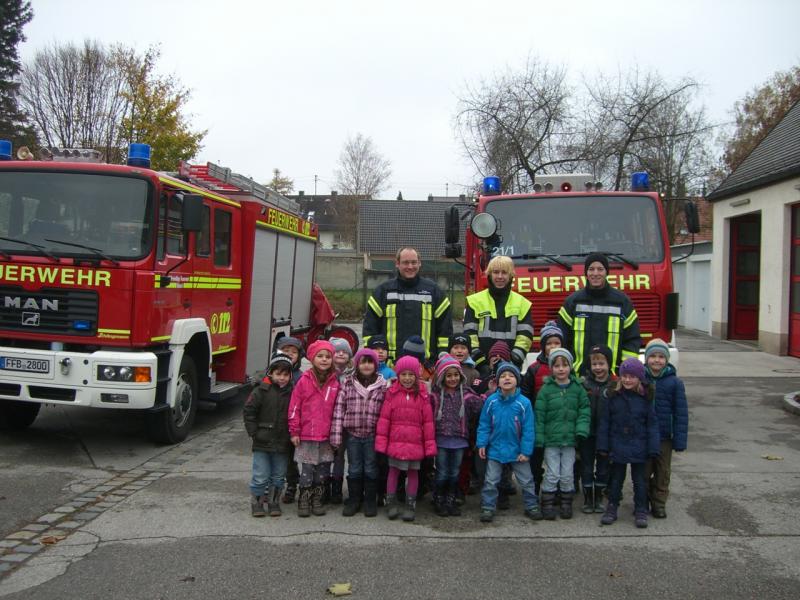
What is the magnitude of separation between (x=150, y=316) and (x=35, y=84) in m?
17.7

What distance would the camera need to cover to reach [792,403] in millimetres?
9953

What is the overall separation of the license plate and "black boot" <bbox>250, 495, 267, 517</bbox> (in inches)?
104

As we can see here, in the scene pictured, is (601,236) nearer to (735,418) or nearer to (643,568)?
(735,418)

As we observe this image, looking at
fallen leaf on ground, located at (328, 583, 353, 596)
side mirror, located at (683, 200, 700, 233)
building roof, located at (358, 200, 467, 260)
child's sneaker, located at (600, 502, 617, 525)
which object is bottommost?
fallen leaf on ground, located at (328, 583, 353, 596)

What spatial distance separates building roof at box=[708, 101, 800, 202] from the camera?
15.6 m

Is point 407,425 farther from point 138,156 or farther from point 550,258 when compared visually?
point 138,156

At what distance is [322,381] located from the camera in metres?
5.46

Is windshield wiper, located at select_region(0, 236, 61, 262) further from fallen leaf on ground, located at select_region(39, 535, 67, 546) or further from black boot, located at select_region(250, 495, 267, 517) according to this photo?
black boot, located at select_region(250, 495, 267, 517)

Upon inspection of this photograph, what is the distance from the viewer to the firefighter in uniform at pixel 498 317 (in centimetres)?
597

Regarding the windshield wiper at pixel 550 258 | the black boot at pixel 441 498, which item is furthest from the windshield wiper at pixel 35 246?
the windshield wiper at pixel 550 258

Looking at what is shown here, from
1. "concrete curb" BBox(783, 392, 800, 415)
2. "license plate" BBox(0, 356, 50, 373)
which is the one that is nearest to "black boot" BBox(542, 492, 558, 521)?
"license plate" BBox(0, 356, 50, 373)

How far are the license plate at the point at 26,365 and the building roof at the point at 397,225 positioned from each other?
3837 cm

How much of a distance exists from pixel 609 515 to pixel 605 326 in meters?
1.55

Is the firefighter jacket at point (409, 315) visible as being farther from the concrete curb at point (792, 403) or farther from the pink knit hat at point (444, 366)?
the concrete curb at point (792, 403)
